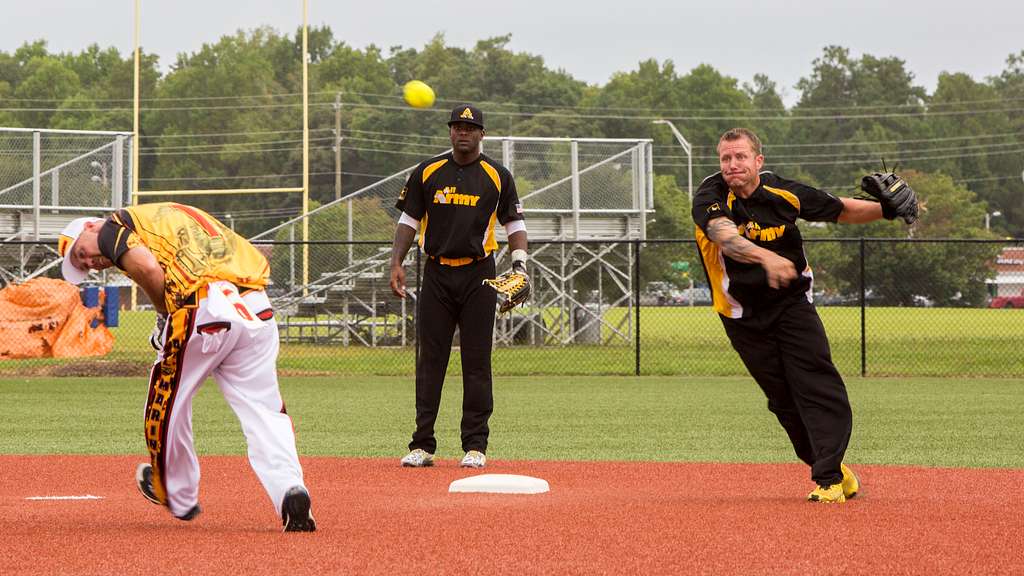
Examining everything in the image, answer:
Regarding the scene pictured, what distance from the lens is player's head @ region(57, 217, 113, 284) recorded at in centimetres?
611

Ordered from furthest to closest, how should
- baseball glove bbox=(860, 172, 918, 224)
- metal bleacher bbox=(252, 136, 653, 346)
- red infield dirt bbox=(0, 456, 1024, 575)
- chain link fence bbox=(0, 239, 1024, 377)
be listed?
metal bleacher bbox=(252, 136, 653, 346), chain link fence bbox=(0, 239, 1024, 377), baseball glove bbox=(860, 172, 918, 224), red infield dirt bbox=(0, 456, 1024, 575)

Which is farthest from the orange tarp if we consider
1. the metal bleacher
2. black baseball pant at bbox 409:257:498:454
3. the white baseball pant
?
the white baseball pant

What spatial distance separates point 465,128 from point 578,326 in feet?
62.0

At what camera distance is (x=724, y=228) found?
7.23m

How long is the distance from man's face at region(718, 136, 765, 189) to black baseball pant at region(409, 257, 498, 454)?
8.19ft

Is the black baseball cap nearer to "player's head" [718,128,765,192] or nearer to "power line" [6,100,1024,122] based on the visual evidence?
"player's head" [718,128,765,192]

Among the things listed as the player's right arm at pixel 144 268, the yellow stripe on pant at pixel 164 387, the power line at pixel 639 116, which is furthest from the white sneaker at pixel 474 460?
the power line at pixel 639 116

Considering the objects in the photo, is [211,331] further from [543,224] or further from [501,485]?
[543,224]

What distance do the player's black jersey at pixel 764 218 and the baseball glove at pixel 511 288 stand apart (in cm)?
207

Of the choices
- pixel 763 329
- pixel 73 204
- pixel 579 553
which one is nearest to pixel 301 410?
pixel 763 329

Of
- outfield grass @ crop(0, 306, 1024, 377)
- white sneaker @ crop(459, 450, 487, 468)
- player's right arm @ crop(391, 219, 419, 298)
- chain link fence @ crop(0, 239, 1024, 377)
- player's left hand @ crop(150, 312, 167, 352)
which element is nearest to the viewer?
player's left hand @ crop(150, 312, 167, 352)

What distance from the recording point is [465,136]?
9453mm

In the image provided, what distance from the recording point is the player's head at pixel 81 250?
6.11m

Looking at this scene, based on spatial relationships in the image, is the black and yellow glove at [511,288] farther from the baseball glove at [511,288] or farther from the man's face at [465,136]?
the man's face at [465,136]
